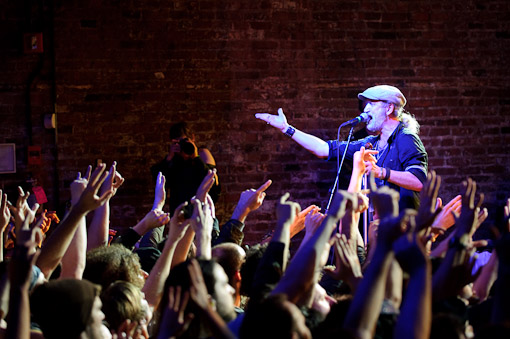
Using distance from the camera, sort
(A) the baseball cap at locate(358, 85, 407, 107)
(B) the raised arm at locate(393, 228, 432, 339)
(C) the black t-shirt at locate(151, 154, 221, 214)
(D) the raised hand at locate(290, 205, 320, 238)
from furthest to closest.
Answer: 1. (C) the black t-shirt at locate(151, 154, 221, 214)
2. (A) the baseball cap at locate(358, 85, 407, 107)
3. (D) the raised hand at locate(290, 205, 320, 238)
4. (B) the raised arm at locate(393, 228, 432, 339)

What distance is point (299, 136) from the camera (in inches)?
226

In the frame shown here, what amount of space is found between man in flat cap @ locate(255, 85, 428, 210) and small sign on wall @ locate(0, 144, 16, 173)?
7.17 ft

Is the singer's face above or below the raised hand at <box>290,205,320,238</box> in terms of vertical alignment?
above

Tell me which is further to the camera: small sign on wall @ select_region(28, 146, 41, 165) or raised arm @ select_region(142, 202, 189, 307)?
small sign on wall @ select_region(28, 146, 41, 165)

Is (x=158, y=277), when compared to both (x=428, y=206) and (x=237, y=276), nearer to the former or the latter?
(x=237, y=276)

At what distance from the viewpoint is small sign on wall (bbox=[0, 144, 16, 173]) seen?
601 centimetres

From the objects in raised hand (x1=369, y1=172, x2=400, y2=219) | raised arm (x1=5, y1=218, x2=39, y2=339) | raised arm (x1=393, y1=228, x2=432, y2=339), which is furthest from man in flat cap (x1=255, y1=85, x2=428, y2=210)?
raised arm (x1=5, y1=218, x2=39, y2=339)

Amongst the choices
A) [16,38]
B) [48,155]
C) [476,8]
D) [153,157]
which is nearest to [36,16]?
[16,38]

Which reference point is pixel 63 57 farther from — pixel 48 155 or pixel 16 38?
pixel 48 155

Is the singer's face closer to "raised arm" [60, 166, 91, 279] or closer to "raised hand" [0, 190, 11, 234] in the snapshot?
"raised arm" [60, 166, 91, 279]

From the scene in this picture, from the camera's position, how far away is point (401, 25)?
6.40 m

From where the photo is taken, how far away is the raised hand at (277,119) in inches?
226

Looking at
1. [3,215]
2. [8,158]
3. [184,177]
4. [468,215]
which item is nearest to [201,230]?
[3,215]

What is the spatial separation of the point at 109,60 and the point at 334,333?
4.78 meters
